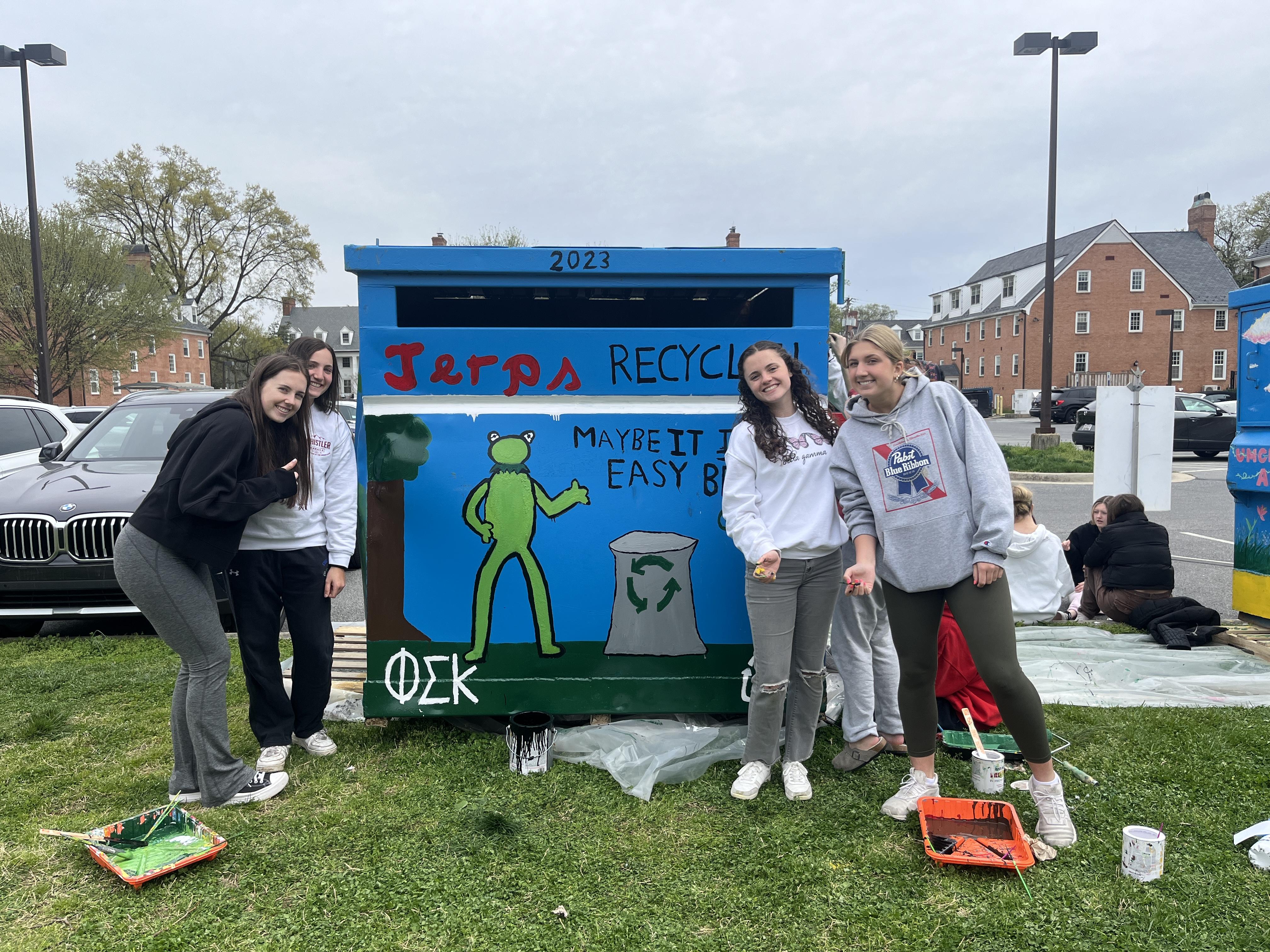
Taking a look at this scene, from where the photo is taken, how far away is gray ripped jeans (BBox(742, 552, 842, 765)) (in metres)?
3.01

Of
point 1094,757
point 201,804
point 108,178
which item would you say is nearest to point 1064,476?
point 1094,757

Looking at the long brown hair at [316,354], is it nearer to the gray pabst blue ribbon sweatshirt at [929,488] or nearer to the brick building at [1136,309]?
the gray pabst blue ribbon sweatshirt at [929,488]

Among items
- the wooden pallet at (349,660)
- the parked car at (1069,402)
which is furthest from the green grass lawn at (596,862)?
the parked car at (1069,402)

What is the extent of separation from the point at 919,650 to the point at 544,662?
152cm

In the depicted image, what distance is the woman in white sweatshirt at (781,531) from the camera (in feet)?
9.82

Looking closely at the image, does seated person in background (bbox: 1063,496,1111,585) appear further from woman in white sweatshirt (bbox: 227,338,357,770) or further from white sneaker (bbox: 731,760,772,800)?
woman in white sweatshirt (bbox: 227,338,357,770)

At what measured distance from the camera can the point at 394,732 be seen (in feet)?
11.9

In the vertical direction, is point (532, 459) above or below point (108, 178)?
below

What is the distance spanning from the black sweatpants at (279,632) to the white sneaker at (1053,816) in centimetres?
268

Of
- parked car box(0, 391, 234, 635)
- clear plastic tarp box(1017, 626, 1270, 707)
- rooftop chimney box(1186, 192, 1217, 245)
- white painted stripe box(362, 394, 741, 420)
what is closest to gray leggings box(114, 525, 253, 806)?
white painted stripe box(362, 394, 741, 420)

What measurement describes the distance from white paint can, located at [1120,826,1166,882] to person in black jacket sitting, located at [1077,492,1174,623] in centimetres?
309

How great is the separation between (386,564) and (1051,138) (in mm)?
16718

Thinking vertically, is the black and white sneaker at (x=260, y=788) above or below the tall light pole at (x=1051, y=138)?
below

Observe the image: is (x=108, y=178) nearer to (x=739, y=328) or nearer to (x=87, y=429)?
(x=87, y=429)
